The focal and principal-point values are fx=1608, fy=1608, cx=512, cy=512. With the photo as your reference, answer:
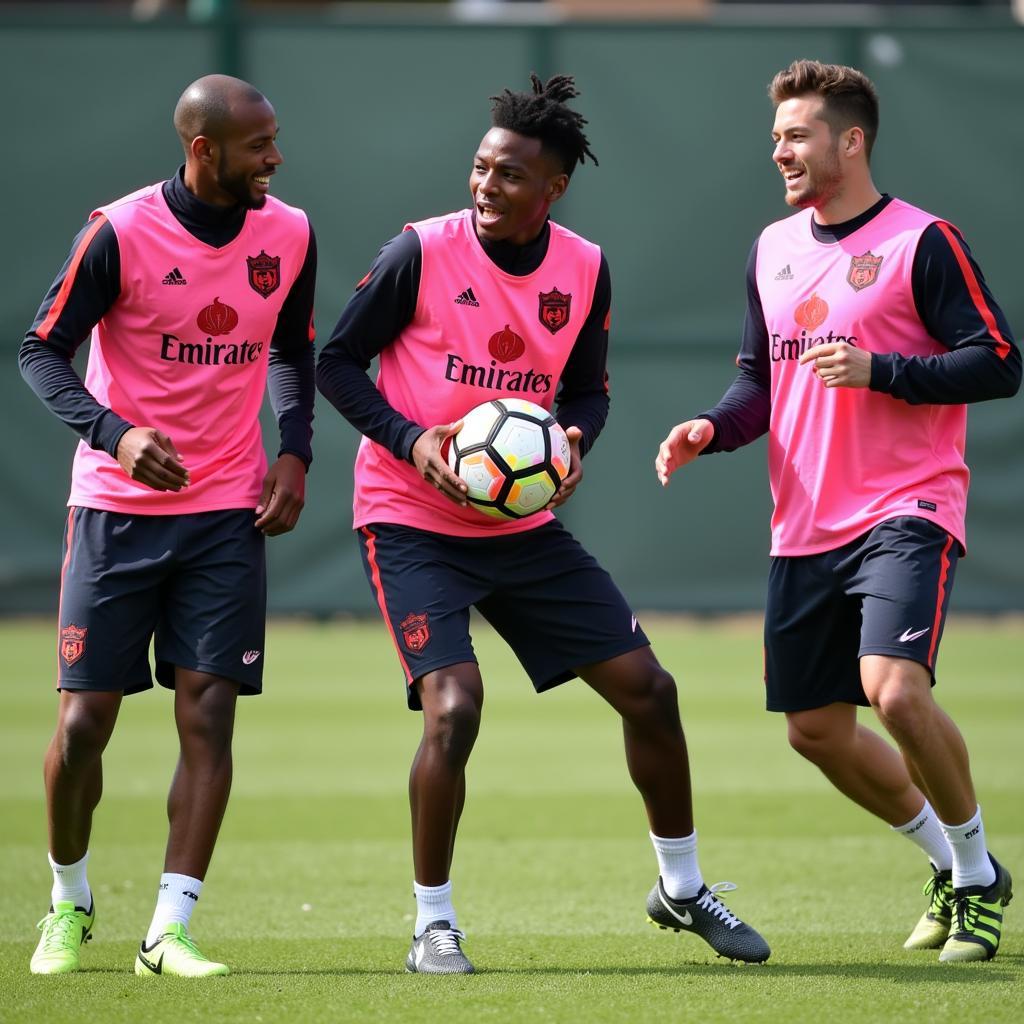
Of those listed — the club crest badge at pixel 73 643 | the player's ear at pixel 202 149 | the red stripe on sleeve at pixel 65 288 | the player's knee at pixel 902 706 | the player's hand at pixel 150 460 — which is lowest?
the club crest badge at pixel 73 643

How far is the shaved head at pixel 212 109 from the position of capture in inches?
194

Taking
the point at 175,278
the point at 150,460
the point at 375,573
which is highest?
the point at 175,278

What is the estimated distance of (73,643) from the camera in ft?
16.2

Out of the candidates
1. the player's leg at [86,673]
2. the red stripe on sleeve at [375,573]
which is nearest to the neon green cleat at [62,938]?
the player's leg at [86,673]

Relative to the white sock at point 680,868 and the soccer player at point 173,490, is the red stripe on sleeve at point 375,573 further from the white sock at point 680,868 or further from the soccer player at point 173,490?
the white sock at point 680,868

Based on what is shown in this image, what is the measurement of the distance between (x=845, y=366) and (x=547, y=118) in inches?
48.2

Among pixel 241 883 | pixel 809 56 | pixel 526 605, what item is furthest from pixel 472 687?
pixel 809 56

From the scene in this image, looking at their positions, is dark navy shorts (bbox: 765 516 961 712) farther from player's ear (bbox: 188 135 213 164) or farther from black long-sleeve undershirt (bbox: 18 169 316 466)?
player's ear (bbox: 188 135 213 164)

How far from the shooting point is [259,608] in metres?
5.09

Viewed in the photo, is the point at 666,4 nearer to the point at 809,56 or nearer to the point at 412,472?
the point at 809,56

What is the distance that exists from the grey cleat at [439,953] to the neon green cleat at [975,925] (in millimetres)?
1472

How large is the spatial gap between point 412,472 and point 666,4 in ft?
50.9

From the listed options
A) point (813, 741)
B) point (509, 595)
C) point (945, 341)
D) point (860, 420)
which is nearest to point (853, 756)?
point (813, 741)

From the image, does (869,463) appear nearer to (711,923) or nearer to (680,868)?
(680,868)
